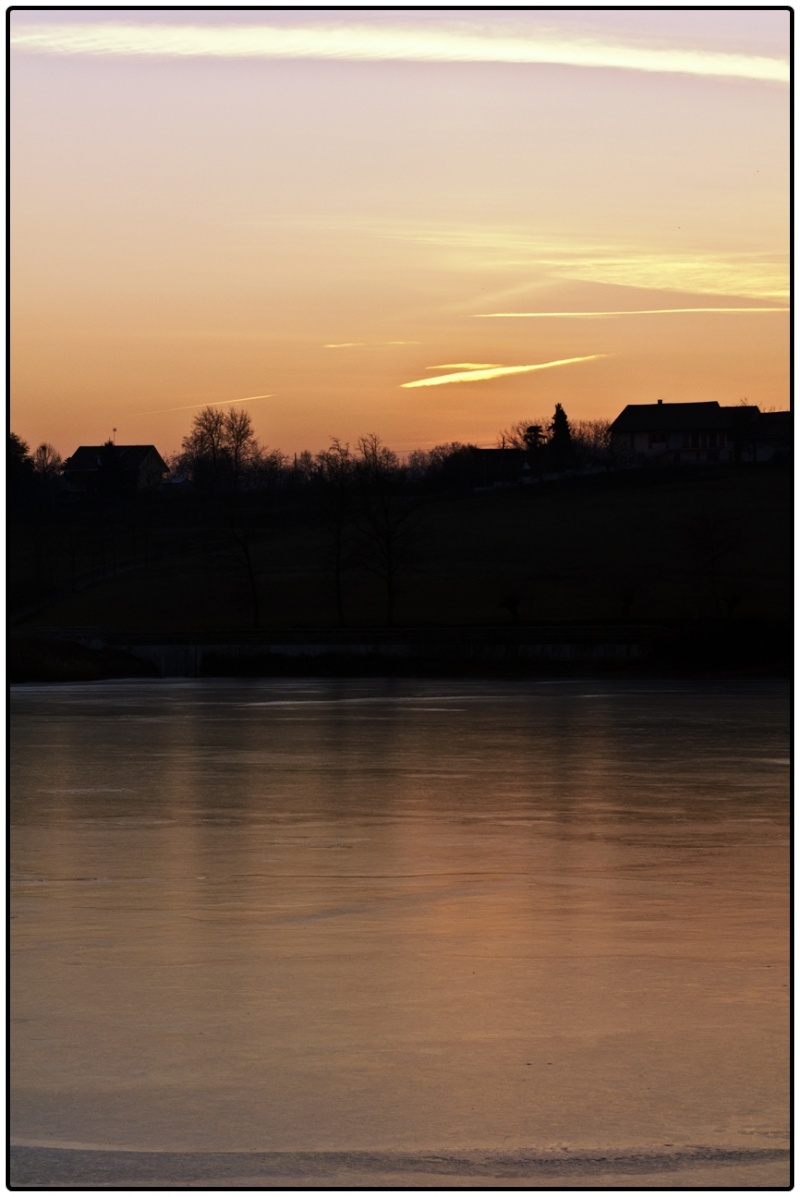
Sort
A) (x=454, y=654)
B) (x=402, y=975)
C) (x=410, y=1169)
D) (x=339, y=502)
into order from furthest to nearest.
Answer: (x=339, y=502) < (x=454, y=654) < (x=402, y=975) < (x=410, y=1169)

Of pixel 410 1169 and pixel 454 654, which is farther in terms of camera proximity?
pixel 454 654

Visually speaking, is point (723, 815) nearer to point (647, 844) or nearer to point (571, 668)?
point (647, 844)

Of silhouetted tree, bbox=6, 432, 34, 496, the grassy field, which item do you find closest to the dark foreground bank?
the grassy field

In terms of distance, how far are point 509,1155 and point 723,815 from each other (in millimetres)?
11989

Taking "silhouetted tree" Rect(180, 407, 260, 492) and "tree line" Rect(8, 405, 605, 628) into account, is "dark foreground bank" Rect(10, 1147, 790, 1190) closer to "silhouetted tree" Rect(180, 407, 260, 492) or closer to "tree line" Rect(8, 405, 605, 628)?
"tree line" Rect(8, 405, 605, 628)

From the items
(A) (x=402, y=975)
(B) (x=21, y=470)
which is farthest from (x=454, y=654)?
(B) (x=21, y=470)

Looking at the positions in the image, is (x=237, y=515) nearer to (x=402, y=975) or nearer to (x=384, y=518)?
(x=384, y=518)

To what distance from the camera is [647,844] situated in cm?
1597

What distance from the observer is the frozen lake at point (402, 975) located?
22.5 ft

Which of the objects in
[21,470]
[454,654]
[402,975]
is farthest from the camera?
[21,470]

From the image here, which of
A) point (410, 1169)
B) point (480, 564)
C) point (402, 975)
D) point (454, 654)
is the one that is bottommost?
point (454, 654)

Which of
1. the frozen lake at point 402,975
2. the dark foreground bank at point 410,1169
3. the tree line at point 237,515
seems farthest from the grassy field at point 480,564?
the dark foreground bank at point 410,1169

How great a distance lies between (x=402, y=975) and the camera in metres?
10.2

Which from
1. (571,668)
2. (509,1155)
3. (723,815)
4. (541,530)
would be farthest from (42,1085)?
(541,530)
